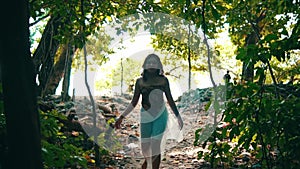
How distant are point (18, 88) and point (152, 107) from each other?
244 centimetres

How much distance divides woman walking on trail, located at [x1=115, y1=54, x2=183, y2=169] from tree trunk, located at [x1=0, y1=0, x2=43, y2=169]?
2.35 meters

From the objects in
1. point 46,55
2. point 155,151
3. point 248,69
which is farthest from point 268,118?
point 46,55

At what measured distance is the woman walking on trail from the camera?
165 inches

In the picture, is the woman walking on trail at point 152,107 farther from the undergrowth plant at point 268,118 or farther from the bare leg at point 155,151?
the undergrowth plant at point 268,118

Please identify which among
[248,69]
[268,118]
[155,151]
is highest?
[248,69]

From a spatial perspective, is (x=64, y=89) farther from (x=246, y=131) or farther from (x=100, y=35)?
(x=246, y=131)

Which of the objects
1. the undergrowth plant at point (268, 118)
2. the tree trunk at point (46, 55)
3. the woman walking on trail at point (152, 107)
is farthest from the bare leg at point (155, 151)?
the tree trunk at point (46, 55)

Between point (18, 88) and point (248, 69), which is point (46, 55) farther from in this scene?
point (18, 88)

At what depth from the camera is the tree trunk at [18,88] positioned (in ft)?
6.07

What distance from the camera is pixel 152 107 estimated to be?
13.8 ft

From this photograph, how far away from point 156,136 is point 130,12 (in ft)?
6.70

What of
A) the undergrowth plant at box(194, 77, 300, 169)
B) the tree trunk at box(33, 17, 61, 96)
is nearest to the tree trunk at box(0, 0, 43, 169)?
the undergrowth plant at box(194, 77, 300, 169)

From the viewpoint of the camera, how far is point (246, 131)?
2422 millimetres

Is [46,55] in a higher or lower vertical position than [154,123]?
higher
